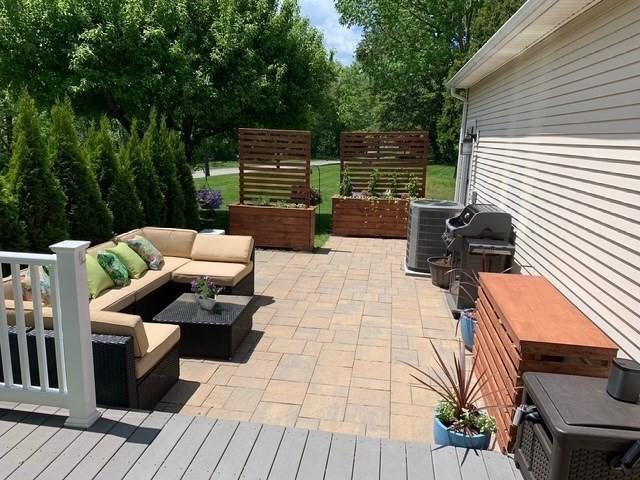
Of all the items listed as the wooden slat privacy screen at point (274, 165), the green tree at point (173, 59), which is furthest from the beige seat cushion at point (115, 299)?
the green tree at point (173, 59)

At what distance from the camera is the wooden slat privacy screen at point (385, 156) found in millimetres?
9734

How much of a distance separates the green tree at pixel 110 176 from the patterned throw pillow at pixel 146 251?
4.85 ft

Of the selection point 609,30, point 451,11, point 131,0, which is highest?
point 451,11

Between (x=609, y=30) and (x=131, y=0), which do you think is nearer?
(x=609, y=30)

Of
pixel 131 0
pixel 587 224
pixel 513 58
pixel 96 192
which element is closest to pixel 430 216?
pixel 513 58

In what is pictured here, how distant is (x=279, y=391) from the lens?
11.5 ft

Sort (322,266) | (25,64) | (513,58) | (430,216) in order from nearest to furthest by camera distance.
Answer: (513,58) < (430,216) < (322,266) < (25,64)

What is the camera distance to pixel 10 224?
4.43 metres

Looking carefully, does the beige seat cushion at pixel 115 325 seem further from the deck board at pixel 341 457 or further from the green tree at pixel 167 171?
the green tree at pixel 167 171

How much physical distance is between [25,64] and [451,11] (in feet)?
55.7

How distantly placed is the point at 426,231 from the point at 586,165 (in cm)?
310

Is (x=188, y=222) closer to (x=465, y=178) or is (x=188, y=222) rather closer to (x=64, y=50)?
(x=64, y=50)

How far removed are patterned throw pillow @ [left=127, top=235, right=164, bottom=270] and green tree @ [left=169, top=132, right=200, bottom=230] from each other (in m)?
3.31

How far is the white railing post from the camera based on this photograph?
234 cm
